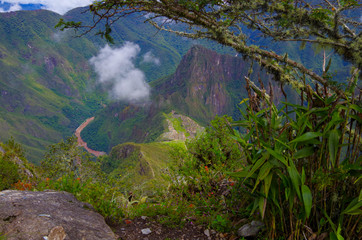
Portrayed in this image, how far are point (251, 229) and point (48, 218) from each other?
2960mm

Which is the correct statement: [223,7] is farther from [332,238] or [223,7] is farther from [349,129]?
[332,238]

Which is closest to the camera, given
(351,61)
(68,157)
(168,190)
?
(351,61)

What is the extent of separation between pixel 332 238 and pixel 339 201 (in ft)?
1.67

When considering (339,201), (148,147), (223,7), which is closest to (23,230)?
(339,201)

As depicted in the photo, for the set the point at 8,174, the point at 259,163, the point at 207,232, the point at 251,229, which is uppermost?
the point at 259,163

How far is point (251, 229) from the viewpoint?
3.71 m

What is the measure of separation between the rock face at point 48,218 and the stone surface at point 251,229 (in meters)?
1.98

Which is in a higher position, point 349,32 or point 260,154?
point 349,32

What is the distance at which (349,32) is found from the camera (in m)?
4.55

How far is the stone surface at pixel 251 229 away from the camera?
144 inches

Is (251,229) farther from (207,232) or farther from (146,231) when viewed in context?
(146,231)

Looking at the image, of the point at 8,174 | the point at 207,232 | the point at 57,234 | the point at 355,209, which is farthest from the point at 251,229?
the point at 8,174

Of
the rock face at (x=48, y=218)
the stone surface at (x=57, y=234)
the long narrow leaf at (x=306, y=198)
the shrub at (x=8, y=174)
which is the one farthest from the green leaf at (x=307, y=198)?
the shrub at (x=8, y=174)

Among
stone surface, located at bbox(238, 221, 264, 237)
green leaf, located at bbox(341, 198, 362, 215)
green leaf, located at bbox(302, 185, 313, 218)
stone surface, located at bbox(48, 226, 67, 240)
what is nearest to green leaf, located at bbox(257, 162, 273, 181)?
green leaf, located at bbox(302, 185, 313, 218)
